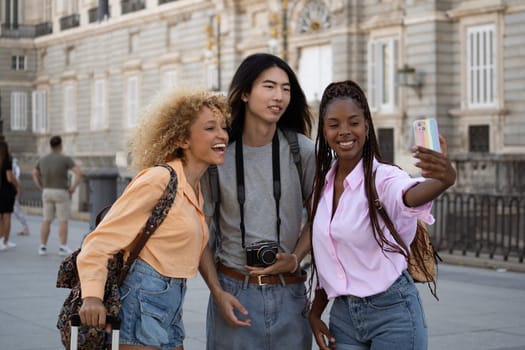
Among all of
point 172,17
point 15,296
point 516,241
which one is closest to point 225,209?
point 15,296

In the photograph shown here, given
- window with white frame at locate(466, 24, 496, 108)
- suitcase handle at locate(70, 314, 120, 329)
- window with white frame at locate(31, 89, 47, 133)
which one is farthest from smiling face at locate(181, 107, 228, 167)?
window with white frame at locate(31, 89, 47, 133)

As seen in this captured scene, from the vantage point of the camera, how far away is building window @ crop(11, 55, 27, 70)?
5812cm

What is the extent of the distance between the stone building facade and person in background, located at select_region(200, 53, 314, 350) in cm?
1566

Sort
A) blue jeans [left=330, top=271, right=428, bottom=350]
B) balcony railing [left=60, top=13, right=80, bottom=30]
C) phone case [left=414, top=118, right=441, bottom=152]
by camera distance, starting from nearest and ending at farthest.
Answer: phone case [left=414, top=118, right=441, bottom=152]
blue jeans [left=330, top=271, right=428, bottom=350]
balcony railing [left=60, top=13, right=80, bottom=30]

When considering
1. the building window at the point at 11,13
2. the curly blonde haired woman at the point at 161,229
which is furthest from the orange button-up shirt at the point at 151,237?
the building window at the point at 11,13

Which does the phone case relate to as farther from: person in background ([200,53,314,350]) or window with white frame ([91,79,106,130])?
window with white frame ([91,79,106,130])

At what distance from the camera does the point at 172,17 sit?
45.0m

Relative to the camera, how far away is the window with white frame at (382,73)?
103ft

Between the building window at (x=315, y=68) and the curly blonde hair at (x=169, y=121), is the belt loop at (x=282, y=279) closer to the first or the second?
the curly blonde hair at (x=169, y=121)

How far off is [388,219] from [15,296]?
24.6 ft

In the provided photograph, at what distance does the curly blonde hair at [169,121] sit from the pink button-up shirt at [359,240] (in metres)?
0.71

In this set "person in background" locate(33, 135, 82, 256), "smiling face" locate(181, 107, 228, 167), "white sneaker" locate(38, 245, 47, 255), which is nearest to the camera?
"smiling face" locate(181, 107, 228, 167)

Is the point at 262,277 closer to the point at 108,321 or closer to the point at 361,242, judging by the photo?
the point at 361,242

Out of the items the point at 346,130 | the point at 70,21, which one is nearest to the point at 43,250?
the point at 346,130
